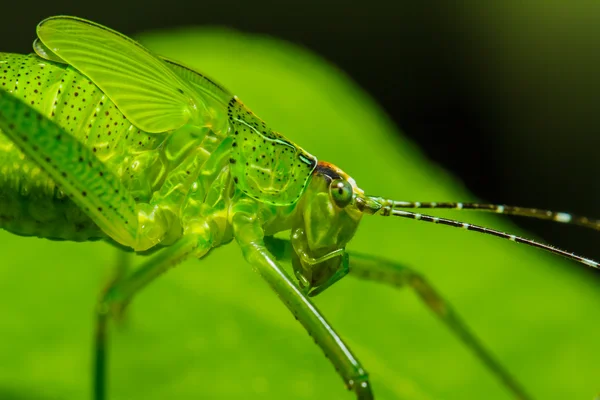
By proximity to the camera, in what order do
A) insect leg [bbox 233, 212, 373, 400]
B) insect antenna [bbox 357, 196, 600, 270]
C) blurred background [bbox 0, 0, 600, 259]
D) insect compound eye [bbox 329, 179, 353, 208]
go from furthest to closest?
1. blurred background [bbox 0, 0, 600, 259]
2. insect compound eye [bbox 329, 179, 353, 208]
3. insect antenna [bbox 357, 196, 600, 270]
4. insect leg [bbox 233, 212, 373, 400]

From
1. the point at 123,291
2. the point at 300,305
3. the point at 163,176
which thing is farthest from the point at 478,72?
the point at 123,291

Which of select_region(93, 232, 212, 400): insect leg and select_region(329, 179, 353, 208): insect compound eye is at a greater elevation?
select_region(329, 179, 353, 208): insect compound eye

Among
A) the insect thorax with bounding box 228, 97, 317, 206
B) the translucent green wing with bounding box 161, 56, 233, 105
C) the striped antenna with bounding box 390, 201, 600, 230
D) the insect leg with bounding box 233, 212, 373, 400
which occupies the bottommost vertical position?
the insect leg with bounding box 233, 212, 373, 400

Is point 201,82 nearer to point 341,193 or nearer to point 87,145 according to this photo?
point 87,145

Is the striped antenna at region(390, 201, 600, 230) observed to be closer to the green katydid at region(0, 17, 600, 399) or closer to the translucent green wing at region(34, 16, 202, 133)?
the green katydid at region(0, 17, 600, 399)

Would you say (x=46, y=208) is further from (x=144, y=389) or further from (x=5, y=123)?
(x=144, y=389)

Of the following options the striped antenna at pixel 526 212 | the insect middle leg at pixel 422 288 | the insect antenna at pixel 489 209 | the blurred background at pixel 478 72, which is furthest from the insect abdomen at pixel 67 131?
the blurred background at pixel 478 72

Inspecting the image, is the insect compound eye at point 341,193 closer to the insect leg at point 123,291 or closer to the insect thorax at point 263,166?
the insect thorax at point 263,166

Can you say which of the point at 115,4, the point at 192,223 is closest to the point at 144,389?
the point at 192,223

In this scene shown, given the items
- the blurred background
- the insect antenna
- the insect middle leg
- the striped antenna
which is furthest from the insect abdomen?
the blurred background
